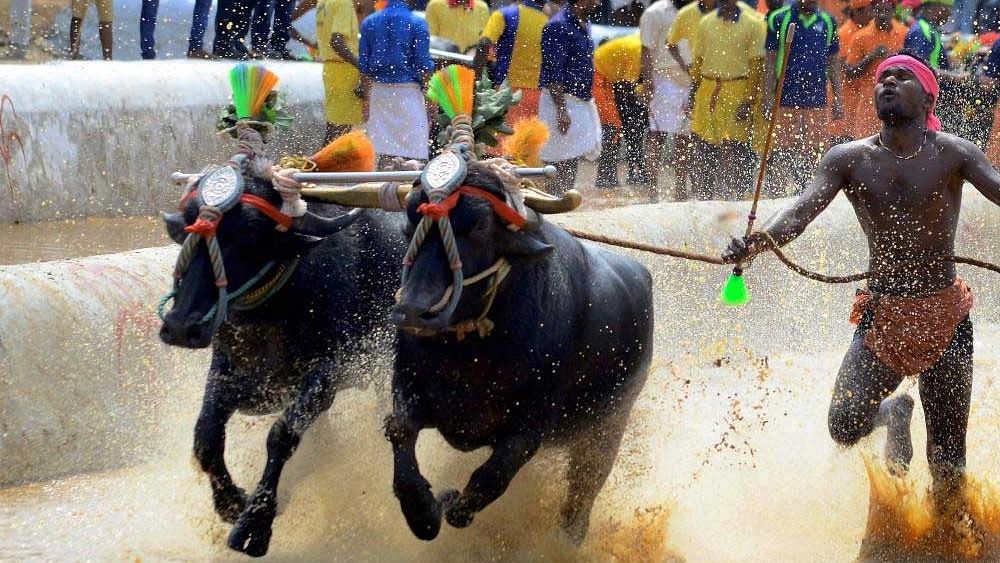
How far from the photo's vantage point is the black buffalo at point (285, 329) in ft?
16.2

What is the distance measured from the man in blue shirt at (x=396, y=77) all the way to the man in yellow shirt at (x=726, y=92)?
277cm

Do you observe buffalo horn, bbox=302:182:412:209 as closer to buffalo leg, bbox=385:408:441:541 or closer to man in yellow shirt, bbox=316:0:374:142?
buffalo leg, bbox=385:408:441:541

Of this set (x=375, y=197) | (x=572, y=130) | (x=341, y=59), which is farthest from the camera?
(x=572, y=130)

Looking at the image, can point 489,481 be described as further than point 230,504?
No

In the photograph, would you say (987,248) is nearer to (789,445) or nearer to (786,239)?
(789,445)

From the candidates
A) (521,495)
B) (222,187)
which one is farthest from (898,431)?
(222,187)

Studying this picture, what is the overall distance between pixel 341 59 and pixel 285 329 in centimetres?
559

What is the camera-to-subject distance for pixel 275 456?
502 centimetres

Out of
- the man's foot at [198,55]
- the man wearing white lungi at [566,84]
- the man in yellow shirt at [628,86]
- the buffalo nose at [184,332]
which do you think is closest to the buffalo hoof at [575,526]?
the buffalo nose at [184,332]

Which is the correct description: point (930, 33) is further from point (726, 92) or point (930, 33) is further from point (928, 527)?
point (928, 527)

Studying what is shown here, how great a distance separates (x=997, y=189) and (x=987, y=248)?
20.7 ft

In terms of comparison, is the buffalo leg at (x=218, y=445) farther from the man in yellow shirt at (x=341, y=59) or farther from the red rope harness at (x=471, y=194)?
the man in yellow shirt at (x=341, y=59)

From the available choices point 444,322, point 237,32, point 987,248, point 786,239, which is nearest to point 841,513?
point 786,239

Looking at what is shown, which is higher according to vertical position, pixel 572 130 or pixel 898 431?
pixel 898 431
